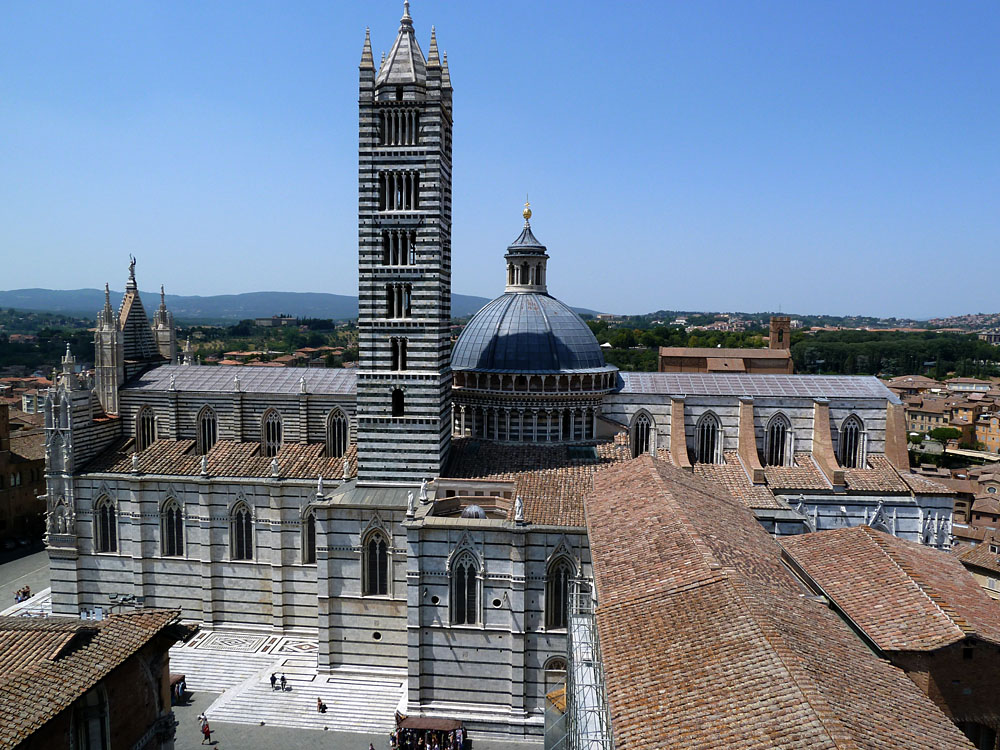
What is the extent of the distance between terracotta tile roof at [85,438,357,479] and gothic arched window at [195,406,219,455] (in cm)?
45

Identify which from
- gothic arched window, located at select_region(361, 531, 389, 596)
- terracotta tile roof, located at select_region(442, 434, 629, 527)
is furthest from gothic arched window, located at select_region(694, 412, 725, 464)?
gothic arched window, located at select_region(361, 531, 389, 596)

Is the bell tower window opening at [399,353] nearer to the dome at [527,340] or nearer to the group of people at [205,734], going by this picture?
the dome at [527,340]

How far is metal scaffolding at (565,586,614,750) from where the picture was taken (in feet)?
50.9

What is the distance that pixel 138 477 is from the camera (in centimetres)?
3553

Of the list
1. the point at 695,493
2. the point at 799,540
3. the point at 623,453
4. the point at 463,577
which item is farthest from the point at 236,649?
the point at 799,540

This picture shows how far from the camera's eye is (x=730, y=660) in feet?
44.3

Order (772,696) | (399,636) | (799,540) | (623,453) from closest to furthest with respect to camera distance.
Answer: (772,696) → (799,540) → (399,636) → (623,453)

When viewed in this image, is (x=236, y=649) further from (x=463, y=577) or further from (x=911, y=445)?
(x=911, y=445)

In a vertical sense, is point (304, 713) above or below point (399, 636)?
below

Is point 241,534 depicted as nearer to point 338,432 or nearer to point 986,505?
point 338,432

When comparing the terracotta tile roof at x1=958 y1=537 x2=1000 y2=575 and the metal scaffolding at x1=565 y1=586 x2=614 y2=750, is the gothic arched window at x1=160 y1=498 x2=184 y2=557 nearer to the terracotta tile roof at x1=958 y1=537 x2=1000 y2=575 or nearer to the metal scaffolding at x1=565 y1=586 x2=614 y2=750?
the metal scaffolding at x1=565 y1=586 x2=614 y2=750

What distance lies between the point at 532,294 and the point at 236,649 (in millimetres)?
21208

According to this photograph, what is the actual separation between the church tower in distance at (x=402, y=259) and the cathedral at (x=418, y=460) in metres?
0.09

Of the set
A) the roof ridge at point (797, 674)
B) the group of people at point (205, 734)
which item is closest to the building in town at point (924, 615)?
the roof ridge at point (797, 674)
